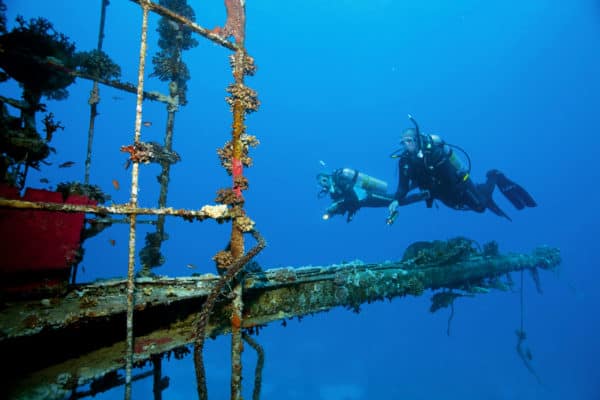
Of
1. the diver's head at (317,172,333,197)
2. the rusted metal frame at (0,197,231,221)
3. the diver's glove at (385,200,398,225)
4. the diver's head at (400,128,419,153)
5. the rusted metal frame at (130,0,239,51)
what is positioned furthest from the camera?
the diver's head at (317,172,333,197)

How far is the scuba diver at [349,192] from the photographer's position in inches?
386

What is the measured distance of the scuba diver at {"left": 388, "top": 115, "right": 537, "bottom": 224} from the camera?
26.7 feet

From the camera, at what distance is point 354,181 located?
32.6 ft

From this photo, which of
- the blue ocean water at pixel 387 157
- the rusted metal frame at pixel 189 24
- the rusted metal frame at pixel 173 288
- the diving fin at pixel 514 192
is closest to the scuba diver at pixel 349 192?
the rusted metal frame at pixel 173 288

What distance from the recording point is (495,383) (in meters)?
33.5

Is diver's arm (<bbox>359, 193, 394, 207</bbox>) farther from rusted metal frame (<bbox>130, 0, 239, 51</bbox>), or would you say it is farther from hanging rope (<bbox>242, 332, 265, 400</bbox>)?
rusted metal frame (<bbox>130, 0, 239, 51</bbox>)

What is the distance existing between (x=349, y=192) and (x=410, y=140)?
2.66 meters

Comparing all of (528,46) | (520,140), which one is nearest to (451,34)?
(528,46)

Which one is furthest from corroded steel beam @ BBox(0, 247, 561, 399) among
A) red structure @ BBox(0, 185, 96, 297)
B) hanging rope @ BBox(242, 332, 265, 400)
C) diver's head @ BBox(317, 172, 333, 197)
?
diver's head @ BBox(317, 172, 333, 197)

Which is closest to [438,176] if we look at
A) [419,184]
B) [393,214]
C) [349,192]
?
[419,184]

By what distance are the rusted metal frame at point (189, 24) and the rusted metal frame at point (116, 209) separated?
5.06ft

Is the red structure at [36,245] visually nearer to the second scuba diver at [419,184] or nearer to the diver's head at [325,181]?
the second scuba diver at [419,184]

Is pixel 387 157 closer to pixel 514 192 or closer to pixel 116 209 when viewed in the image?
pixel 514 192

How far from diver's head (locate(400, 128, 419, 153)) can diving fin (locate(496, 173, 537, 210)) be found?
18.1ft
